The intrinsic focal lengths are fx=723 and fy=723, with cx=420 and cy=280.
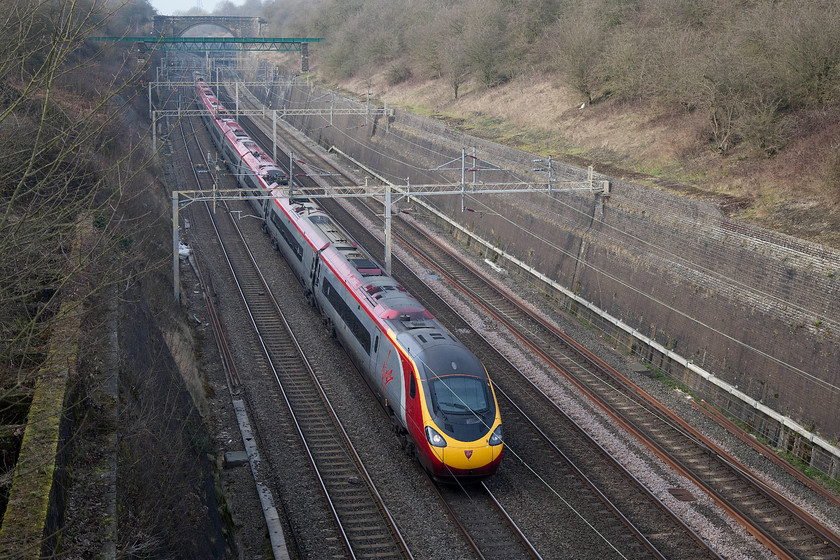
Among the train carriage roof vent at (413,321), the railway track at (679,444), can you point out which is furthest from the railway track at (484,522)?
the railway track at (679,444)

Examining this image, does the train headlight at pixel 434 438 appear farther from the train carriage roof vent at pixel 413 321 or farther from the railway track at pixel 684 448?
the railway track at pixel 684 448

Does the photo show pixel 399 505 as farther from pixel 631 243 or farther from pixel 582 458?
pixel 631 243

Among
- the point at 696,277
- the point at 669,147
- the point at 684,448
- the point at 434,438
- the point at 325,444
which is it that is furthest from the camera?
the point at 669,147

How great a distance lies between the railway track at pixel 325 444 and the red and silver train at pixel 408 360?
1.17 meters

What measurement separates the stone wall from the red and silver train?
739 centimetres

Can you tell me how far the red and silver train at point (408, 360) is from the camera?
13.2 metres

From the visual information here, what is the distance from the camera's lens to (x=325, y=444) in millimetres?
15492

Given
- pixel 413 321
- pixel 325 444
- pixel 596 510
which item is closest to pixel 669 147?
pixel 413 321

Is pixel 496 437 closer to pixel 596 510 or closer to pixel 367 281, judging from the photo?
pixel 596 510

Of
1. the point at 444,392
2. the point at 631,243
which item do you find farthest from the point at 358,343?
the point at 631,243

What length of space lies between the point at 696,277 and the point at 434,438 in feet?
33.2

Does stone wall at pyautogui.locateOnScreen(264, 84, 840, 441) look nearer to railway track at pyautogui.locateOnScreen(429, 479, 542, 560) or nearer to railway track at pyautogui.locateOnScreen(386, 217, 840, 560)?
railway track at pyautogui.locateOnScreen(386, 217, 840, 560)

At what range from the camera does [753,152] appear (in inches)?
941

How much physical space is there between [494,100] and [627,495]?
118ft
